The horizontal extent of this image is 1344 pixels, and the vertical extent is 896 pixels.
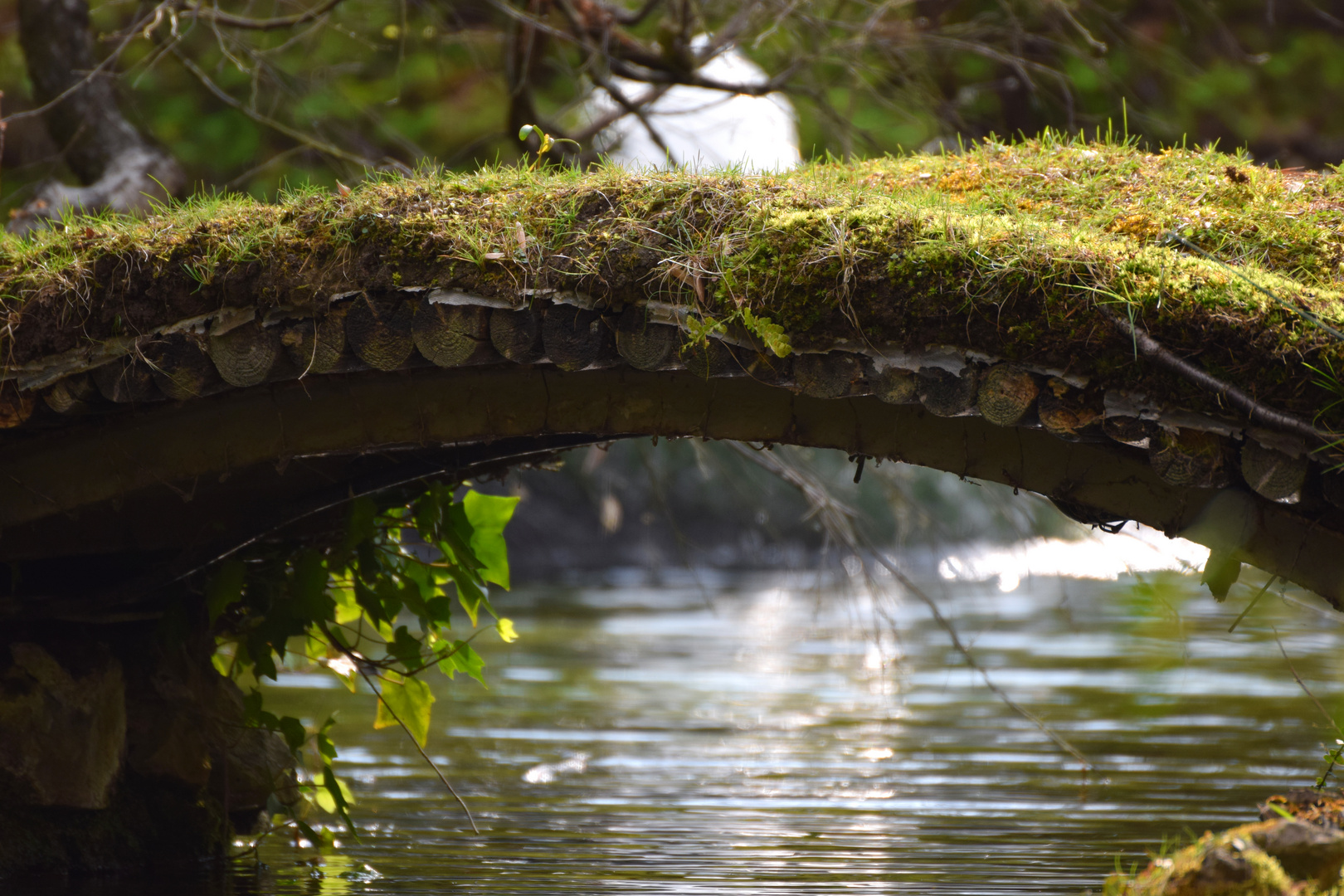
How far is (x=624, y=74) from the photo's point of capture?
754cm

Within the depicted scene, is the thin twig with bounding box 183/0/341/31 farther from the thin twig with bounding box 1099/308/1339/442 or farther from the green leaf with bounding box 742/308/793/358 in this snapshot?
the thin twig with bounding box 1099/308/1339/442

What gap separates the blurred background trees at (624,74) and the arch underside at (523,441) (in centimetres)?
164

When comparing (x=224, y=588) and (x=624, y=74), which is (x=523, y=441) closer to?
(x=224, y=588)

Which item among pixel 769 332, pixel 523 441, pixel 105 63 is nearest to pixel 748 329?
pixel 769 332

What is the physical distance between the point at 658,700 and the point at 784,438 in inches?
210

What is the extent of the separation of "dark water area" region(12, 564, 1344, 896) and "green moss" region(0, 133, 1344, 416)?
0.64 metres

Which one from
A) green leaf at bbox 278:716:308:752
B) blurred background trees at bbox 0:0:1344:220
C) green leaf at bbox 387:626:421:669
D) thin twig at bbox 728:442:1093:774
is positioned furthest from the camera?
blurred background trees at bbox 0:0:1344:220

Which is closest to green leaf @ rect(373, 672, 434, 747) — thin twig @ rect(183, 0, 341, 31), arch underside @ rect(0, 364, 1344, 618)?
arch underside @ rect(0, 364, 1344, 618)

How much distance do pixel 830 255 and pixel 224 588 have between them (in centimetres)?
239

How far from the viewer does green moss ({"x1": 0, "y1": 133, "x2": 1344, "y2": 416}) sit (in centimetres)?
281

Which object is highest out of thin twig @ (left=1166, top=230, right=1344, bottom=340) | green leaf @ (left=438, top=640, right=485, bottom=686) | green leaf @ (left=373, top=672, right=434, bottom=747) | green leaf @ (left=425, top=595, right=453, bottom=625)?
thin twig @ (left=1166, top=230, right=1344, bottom=340)

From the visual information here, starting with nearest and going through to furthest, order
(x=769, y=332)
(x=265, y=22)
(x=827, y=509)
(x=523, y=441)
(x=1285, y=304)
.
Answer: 1. (x=1285, y=304)
2. (x=769, y=332)
3. (x=523, y=441)
4. (x=827, y=509)
5. (x=265, y=22)

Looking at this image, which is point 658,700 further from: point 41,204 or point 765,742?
point 41,204

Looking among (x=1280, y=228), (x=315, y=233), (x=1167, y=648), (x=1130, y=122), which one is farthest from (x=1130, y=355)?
(x=1167, y=648)
